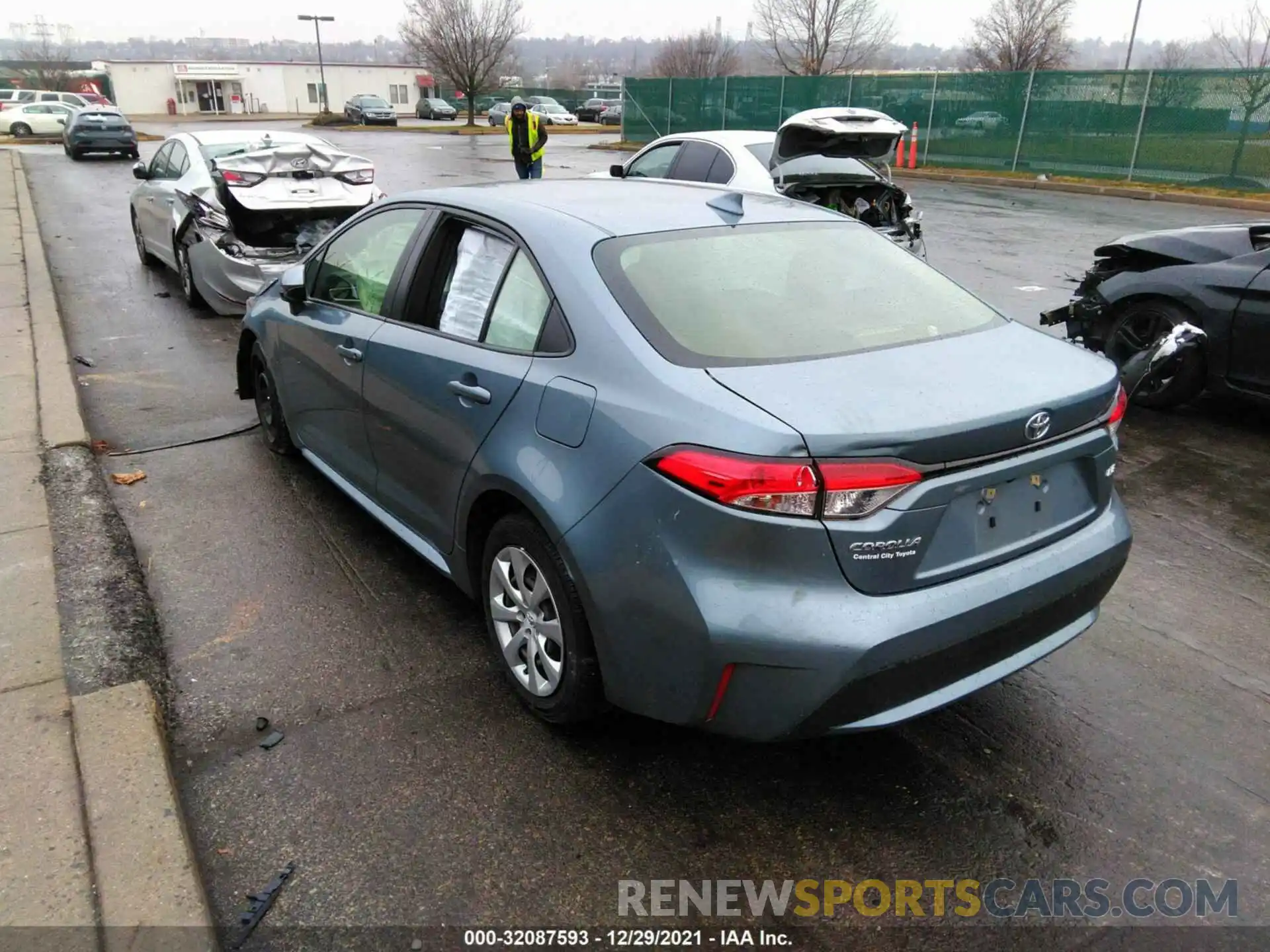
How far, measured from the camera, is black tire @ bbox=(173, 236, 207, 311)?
9.03 meters

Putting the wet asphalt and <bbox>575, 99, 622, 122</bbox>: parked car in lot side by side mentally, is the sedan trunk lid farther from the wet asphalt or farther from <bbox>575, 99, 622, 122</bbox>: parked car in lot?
<bbox>575, 99, 622, 122</bbox>: parked car in lot

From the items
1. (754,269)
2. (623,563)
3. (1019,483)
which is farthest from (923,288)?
(623,563)

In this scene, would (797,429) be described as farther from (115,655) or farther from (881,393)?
(115,655)

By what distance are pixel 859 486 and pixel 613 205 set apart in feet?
5.43

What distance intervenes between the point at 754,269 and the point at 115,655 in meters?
2.58

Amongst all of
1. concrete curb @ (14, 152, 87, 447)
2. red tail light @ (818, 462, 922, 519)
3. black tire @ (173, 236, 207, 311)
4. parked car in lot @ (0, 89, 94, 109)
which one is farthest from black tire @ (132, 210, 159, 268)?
parked car in lot @ (0, 89, 94, 109)

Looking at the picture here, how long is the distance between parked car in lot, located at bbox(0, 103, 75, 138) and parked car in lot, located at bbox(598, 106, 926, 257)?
122ft

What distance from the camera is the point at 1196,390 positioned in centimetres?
612

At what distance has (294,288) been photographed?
4.51 metres

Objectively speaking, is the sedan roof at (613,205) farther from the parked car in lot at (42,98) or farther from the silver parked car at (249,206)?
the parked car in lot at (42,98)

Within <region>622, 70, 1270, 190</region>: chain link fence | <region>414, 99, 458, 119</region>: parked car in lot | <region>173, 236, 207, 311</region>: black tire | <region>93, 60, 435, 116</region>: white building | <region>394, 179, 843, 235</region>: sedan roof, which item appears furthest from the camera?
<region>93, 60, 435, 116</region>: white building

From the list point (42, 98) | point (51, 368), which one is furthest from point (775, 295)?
point (42, 98)

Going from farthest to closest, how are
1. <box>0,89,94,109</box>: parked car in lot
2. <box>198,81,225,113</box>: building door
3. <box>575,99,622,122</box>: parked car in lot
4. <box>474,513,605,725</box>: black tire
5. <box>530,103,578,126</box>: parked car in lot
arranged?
1. <box>198,81,225,113</box>: building door
2. <box>575,99,622,122</box>: parked car in lot
3. <box>530,103,578,126</box>: parked car in lot
4. <box>0,89,94,109</box>: parked car in lot
5. <box>474,513,605,725</box>: black tire

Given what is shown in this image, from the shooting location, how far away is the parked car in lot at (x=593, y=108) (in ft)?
179
